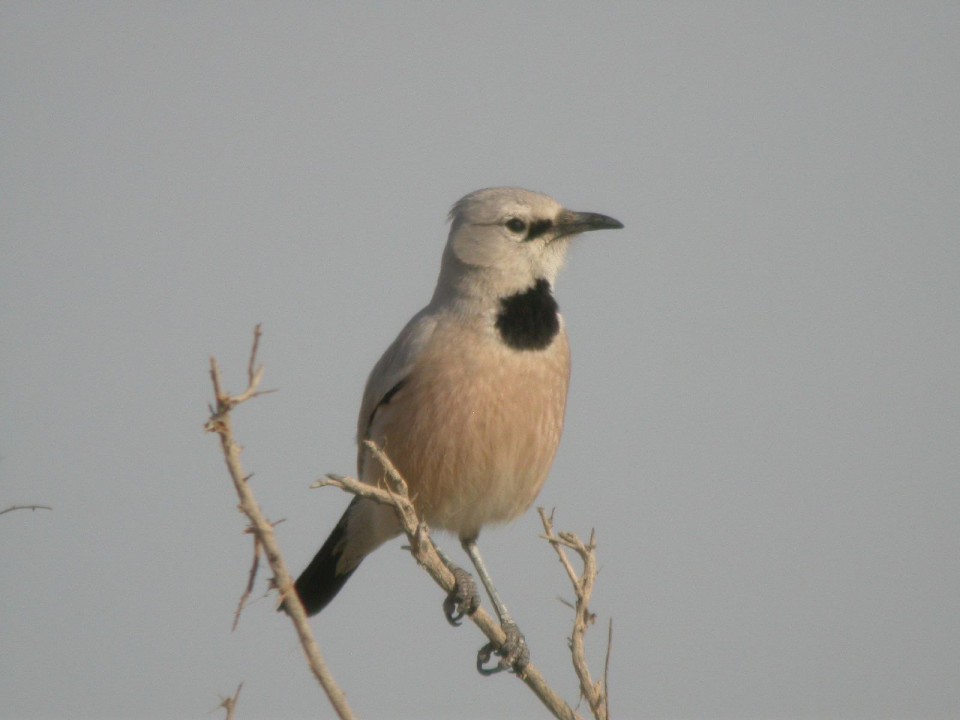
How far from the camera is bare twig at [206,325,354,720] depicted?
290 cm

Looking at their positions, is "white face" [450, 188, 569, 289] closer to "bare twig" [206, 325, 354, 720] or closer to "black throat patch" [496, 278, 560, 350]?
"black throat patch" [496, 278, 560, 350]

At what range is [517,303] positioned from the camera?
253 inches

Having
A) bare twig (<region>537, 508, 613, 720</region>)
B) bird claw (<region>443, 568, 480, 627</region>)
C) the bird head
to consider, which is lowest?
bird claw (<region>443, 568, 480, 627</region>)

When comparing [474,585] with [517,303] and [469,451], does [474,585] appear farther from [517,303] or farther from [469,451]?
[517,303]

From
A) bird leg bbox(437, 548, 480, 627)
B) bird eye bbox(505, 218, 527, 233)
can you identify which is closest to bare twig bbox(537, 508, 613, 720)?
bird leg bbox(437, 548, 480, 627)

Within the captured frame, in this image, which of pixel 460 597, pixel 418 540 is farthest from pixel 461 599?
pixel 418 540

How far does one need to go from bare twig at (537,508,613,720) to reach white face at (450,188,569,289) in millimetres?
2316

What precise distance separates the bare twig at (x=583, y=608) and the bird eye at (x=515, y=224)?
247cm

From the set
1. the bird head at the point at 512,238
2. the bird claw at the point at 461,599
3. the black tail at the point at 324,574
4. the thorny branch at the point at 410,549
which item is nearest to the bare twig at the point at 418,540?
the thorny branch at the point at 410,549

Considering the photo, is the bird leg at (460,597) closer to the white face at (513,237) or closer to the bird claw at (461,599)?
the bird claw at (461,599)

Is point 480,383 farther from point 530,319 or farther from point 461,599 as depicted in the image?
point 461,599

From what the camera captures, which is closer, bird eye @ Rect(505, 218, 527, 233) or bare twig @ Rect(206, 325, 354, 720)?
bare twig @ Rect(206, 325, 354, 720)

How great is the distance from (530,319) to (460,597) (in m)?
1.59

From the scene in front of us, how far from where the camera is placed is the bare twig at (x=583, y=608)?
3719 millimetres
